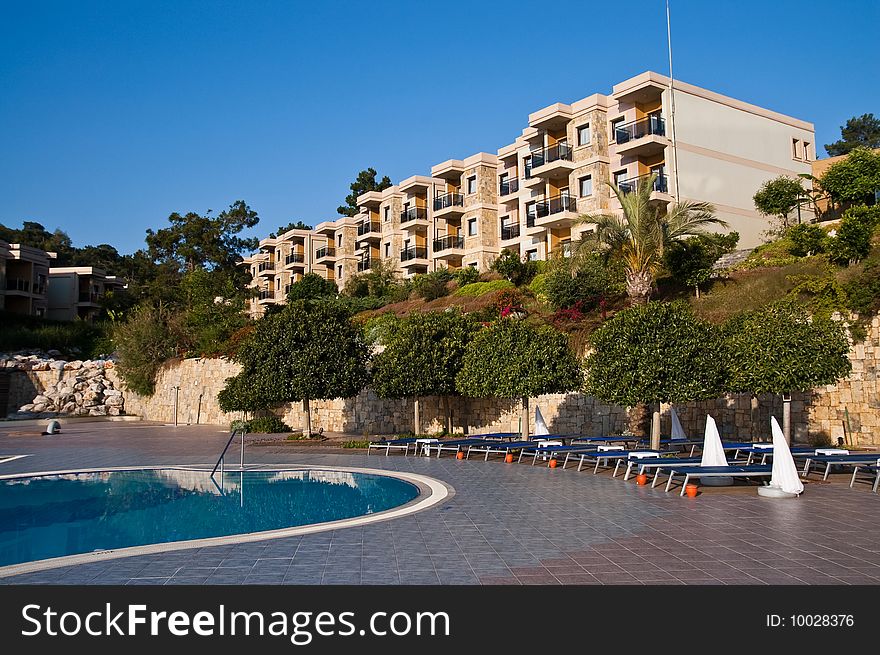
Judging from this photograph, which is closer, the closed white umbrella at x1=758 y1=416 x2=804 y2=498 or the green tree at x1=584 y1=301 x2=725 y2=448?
the closed white umbrella at x1=758 y1=416 x2=804 y2=498

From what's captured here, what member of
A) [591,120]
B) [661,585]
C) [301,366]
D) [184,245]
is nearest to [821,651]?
[661,585]

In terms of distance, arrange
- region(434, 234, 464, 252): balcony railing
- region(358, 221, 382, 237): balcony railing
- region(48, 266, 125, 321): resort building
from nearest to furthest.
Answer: region(434, 234, 464, 252): balcony railing, region(358, 221, 382, 237): balcony railing, region(48, 266, 125, 321): resort building

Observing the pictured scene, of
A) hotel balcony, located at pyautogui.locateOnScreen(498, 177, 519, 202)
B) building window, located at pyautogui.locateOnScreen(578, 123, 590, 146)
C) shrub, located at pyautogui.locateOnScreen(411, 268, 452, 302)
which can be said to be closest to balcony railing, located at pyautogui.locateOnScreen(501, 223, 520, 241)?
hotel balcony, located at pyautogui.locateOnScreen(498, 177, 519, 202)

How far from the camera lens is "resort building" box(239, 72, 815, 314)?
33.3 meters

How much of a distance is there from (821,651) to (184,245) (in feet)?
179

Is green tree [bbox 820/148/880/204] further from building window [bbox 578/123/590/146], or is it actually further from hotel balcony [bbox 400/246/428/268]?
hotel balcony [bbox 400/246/428/268]

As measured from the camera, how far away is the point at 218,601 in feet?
18.7

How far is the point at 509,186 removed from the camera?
1784 inches

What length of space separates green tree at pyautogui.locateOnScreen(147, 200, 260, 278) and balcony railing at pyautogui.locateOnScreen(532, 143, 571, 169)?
2619 cm

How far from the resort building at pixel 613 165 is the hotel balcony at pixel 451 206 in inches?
2.8

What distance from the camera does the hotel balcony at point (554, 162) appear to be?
121ft

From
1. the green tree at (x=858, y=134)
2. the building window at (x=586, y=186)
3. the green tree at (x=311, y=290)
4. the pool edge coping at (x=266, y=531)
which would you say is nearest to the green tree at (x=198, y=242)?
the green tree at (x=311, y=290)

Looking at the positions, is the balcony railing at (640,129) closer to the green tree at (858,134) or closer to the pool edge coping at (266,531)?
the pool edge coping at (266,531)

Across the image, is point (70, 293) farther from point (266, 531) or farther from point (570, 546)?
point (570, 546)
